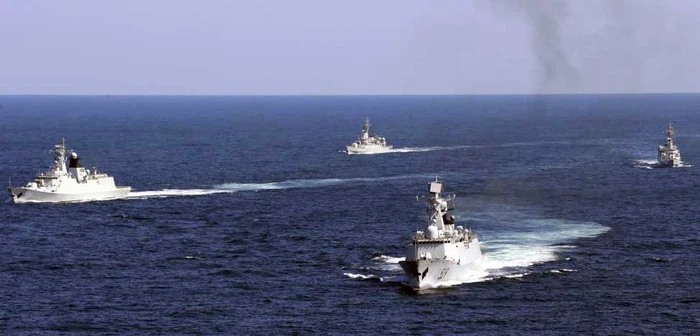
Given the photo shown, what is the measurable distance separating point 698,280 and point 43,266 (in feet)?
226

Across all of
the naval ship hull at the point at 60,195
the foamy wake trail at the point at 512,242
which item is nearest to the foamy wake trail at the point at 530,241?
the foamy wake trail at the point at 512,242

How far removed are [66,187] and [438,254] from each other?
294 ft

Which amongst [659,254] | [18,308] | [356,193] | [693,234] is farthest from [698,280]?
[356,193]

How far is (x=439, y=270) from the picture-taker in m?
114

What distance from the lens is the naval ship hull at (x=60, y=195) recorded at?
183 m

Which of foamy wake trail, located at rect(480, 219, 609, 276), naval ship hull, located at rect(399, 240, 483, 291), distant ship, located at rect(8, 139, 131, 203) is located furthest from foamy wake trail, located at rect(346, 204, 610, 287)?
distant ship, located at rect(8, 139, 131, 203)

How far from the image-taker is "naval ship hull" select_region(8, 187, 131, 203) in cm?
18262

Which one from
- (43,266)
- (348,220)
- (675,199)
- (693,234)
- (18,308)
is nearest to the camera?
(18,308)

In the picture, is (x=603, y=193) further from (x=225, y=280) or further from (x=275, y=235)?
(x=225, y=280)

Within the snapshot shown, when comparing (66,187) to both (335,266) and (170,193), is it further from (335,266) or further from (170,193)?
(335,266)

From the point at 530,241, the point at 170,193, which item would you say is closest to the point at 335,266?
the point at 530,241

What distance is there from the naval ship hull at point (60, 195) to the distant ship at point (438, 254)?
8211 centimetres

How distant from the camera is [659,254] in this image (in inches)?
5118

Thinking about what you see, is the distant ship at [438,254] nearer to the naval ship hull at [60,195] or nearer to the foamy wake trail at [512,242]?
the foamy wake trail at [512,242]
